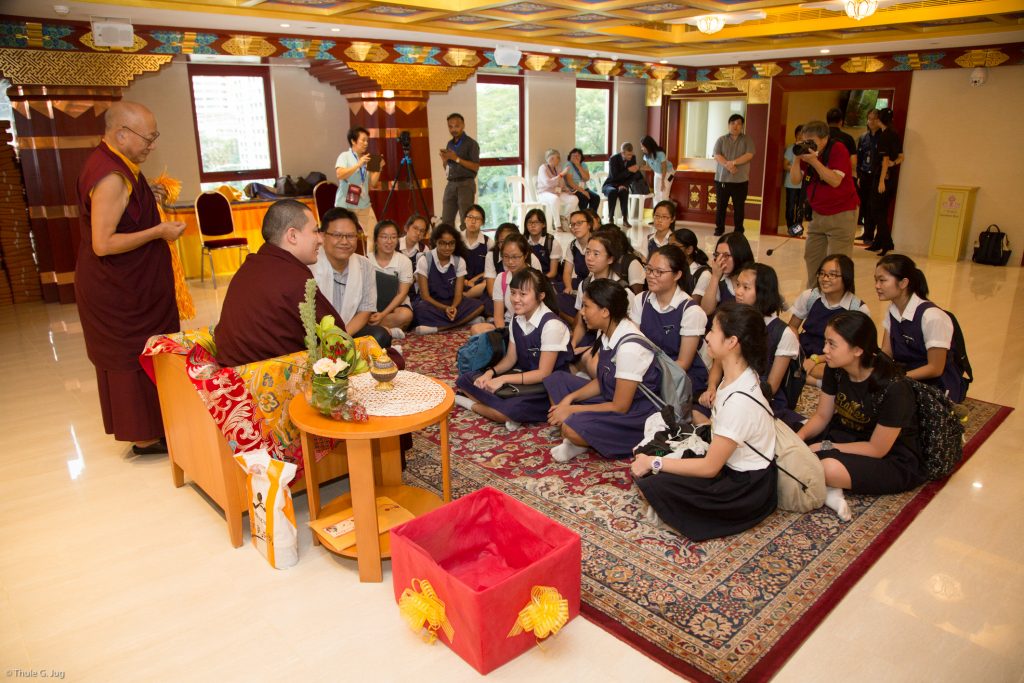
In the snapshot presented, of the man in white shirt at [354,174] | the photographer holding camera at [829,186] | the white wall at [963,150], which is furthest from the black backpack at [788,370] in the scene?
the white wall at [963,150]

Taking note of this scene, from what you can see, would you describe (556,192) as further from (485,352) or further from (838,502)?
(838,502)

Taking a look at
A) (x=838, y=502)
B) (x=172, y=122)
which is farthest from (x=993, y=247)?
(x=172, y=122)

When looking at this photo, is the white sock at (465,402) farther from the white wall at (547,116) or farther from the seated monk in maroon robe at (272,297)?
the white wall at (547,116)

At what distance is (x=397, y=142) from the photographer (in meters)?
9.11

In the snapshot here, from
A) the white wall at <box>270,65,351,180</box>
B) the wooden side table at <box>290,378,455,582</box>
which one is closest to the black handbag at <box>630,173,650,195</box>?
the white wall at <box>270,65,351,180</box>

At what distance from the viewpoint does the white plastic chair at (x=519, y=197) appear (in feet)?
35.9

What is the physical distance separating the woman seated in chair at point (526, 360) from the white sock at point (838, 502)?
144 centimetres

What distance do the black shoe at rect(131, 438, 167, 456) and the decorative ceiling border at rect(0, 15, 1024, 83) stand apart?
14.6 ft

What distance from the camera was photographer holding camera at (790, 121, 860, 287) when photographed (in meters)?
5.67

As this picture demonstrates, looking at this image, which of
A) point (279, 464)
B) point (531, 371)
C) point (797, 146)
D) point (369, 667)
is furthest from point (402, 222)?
point (369, 667)

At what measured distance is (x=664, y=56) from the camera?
1038 centimetres

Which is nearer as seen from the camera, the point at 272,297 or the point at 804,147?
the point at 272,297

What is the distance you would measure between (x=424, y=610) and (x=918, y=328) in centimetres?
293

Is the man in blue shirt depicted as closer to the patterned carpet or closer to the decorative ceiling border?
the decorative ceiling border
